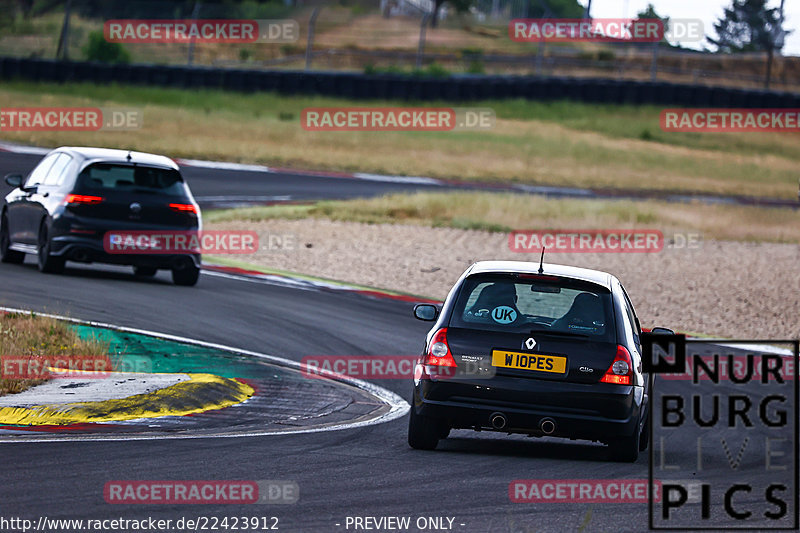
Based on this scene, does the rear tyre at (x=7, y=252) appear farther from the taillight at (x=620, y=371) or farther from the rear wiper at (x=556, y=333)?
the taillight at (x=620, y=371)

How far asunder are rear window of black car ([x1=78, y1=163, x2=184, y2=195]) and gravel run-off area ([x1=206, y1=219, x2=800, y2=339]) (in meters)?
4.87

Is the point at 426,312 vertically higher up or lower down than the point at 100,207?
lower down

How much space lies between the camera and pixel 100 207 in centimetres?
1622

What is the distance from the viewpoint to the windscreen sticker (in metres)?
8.78

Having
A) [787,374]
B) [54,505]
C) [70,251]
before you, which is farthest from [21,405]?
[787,374]

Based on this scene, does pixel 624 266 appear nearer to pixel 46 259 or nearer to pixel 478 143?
pixel 46 259

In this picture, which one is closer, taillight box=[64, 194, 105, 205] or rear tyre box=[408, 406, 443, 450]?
rear tyre box=[408, 406, 443, 450]

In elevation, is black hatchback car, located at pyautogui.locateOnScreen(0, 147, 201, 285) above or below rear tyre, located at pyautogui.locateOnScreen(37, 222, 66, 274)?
above

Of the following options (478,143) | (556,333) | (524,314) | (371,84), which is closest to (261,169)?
(371,84)

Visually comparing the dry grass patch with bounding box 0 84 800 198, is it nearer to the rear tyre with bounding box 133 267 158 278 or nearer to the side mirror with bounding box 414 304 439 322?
the rear tyre with bounding box 133 267 158 278

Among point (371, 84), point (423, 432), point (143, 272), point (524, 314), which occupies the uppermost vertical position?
point (371, 84)

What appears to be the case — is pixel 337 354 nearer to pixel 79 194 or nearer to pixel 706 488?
pixel 79 194

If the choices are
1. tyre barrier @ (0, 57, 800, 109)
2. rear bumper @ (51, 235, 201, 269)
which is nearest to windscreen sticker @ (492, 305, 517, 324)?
rear bumper @ (51, 235, 201, 269)

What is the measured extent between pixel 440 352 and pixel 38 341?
4.43 metres
